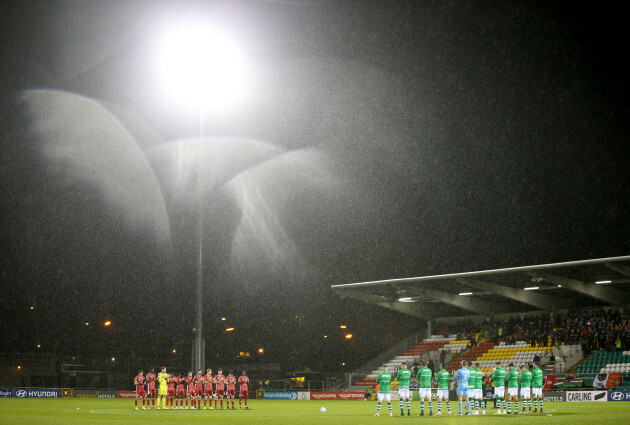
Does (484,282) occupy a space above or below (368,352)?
above

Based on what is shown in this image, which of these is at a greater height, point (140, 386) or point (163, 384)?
point (163, 384)

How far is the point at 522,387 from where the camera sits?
27.6 metres

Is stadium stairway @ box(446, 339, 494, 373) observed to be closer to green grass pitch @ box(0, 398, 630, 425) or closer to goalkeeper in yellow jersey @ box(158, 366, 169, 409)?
green grass pitch @ box(0, 398, 630, 425)

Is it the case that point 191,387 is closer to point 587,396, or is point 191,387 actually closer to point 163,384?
point 163,384

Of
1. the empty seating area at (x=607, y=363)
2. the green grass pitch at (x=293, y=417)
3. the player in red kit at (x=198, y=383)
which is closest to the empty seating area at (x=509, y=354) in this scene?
the empty seating area at (x=607, y=363)

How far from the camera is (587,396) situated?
130 feet

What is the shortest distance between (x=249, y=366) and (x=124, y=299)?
17.6 m

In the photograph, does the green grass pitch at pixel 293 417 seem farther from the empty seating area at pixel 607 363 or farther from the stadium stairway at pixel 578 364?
the stadium stairway at pixel 578 364

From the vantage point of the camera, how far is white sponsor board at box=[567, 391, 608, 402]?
39250 millimetres

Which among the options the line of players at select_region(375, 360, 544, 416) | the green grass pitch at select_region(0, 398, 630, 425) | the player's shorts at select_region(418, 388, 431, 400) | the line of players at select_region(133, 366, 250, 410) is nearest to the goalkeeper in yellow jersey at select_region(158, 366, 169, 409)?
the line of players at select_region(133, 366, 250, 410)

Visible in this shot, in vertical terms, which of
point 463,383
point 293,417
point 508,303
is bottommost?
point 293,417

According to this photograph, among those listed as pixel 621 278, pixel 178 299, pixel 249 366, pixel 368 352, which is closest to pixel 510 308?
pixel 621 278

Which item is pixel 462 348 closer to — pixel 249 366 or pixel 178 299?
pixel 249 366

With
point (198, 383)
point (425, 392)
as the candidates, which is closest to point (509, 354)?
point (425, 392)
